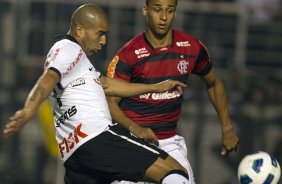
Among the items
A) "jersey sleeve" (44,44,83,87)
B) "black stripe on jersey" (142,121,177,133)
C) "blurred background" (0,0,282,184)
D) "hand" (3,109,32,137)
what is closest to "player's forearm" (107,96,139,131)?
"black stripe on jersey" (142,121,177,133)

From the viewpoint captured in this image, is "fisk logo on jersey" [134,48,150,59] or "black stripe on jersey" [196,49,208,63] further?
"black stripe on jersey" [196,49,208,63]

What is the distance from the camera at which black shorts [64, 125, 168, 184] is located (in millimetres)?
6734

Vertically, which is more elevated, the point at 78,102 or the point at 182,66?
the point at 78,102

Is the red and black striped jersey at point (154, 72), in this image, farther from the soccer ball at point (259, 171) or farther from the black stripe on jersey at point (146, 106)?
the soccer ball at point (259, 171)

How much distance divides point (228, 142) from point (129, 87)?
4.66ft

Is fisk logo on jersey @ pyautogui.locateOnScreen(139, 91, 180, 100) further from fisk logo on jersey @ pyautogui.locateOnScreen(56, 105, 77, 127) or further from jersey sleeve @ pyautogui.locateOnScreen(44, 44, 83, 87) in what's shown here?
jersey sleeve @ pyautogui.locateOnScreen(44, 44, 83, 87)

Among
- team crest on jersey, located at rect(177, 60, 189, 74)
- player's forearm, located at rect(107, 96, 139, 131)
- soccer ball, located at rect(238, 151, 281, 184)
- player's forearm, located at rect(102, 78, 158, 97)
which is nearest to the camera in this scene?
player's forearm, located at rect(102, 78, 158, 97)

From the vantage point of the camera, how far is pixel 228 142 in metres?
8.48

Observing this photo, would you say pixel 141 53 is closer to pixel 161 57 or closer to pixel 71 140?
pixel 161 57

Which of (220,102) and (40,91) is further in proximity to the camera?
(220,102)

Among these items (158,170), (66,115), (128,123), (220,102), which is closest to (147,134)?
(128,123)

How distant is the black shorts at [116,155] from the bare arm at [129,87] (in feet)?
2.05

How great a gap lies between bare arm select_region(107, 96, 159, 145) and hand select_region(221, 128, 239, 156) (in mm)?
1195

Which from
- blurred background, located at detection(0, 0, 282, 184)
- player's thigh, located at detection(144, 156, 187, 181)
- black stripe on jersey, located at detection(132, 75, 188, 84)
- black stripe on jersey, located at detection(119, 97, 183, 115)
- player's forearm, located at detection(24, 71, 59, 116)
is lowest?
blurred background, located at detection(0, 0, 282, 184)
